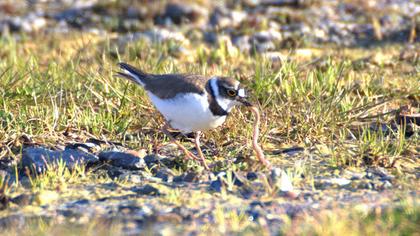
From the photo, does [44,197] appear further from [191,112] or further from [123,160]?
[191,112]

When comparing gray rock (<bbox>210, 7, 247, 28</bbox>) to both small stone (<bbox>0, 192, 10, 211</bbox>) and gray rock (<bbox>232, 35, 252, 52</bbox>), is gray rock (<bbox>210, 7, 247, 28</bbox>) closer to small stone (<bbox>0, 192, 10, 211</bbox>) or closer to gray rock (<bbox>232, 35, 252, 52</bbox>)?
gray rock (<bbox>232, 35, 252, 52</bbox>)

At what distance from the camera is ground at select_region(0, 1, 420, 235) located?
4.27 m

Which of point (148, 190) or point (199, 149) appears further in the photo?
point (199, 149)

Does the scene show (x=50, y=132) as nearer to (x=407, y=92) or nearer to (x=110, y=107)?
(x=110, y=107)

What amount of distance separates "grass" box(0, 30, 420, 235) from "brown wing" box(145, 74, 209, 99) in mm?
443

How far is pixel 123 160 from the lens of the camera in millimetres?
5277

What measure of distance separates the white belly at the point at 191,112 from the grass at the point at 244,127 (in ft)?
0.92

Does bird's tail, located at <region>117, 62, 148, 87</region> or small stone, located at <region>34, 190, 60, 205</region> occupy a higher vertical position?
bird's tail, located at <region>117, 62, 148, 87</region>

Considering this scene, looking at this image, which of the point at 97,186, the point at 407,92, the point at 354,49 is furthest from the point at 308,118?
the point at 354,49

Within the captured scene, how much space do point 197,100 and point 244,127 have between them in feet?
2.65

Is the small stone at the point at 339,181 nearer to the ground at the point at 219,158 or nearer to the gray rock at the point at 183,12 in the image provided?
the ground at the point at 219,158

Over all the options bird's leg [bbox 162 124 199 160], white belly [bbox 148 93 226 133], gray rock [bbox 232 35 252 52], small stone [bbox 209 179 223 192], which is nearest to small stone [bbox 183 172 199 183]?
small stone [bbox 209 179 223 192]

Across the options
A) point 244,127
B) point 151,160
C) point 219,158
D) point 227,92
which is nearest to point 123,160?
point 151,160

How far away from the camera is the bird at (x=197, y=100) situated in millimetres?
5230
